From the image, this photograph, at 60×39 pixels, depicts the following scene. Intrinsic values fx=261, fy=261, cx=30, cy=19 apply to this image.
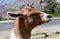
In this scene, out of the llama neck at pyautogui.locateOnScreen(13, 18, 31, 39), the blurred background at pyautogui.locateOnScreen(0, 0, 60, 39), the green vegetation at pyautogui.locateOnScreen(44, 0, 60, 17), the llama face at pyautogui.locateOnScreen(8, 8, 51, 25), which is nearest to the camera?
the llama neck at pyautogui.locateOnScreen(13, 18, 31, 39)

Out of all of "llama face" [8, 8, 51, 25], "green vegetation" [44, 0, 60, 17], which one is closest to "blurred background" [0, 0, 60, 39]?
"green vegetation" [44, 0, 60, 17]

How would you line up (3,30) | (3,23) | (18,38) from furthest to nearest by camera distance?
1. (3,23)
2. (3,30)
3. (18,38)

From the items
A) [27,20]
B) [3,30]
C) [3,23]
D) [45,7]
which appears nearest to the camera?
[27,20]

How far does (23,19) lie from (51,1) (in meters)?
12.9

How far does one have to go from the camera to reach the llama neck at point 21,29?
5.70 metres

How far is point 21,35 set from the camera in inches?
226

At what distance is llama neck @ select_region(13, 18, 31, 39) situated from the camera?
570 centimetres

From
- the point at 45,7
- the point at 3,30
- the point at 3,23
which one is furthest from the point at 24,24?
the point at 45,7

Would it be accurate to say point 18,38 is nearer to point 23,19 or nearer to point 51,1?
point 23,19

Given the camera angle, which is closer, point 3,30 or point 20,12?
point 20,12

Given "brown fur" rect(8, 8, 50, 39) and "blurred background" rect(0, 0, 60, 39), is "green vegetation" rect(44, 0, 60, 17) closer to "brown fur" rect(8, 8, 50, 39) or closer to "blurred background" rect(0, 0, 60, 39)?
"blurred background" rect(0, 0, 60, 39)

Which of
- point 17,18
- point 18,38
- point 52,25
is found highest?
point 17,18

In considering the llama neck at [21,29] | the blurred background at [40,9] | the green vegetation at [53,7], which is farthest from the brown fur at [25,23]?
the green vegetation at [53,7]

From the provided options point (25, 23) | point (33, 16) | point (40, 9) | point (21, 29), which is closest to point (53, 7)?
point (40, 9)
